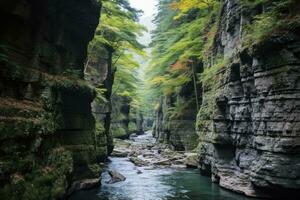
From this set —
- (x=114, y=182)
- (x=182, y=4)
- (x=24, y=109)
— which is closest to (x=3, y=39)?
(x=24, y=109)

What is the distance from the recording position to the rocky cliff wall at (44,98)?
10078 millimetres

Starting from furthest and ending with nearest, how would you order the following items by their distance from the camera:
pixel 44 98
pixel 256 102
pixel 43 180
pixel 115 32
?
1. pixel 115 32
2. pixel 256 102
3. pixel 44 98
4. pixel 43 180

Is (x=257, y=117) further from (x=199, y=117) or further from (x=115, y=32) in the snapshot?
(x=115, y=32)

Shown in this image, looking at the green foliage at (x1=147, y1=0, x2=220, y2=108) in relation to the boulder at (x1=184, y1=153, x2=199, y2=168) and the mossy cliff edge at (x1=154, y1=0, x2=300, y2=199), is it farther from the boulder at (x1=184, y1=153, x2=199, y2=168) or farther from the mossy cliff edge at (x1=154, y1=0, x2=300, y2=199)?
the boulder at (x1=184, y1=153, x2=199, y2=168)

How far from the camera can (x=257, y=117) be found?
567 inches

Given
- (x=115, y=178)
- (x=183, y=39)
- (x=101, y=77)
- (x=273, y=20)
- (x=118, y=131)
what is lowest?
(x=115, y=178)

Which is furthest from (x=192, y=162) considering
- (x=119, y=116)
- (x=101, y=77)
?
(x=119, y=116)

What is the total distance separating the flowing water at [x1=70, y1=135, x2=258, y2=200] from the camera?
1485 centimetres

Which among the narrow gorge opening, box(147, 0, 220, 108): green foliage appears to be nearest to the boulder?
the narrow gorge opening

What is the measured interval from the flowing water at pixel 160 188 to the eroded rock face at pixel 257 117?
1017mm

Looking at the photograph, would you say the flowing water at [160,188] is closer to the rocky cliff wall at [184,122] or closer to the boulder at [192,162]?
the boulder at [192,162]

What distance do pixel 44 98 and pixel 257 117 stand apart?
9.33 metres

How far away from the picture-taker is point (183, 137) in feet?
105

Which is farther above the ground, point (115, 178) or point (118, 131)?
point (118, 131)
